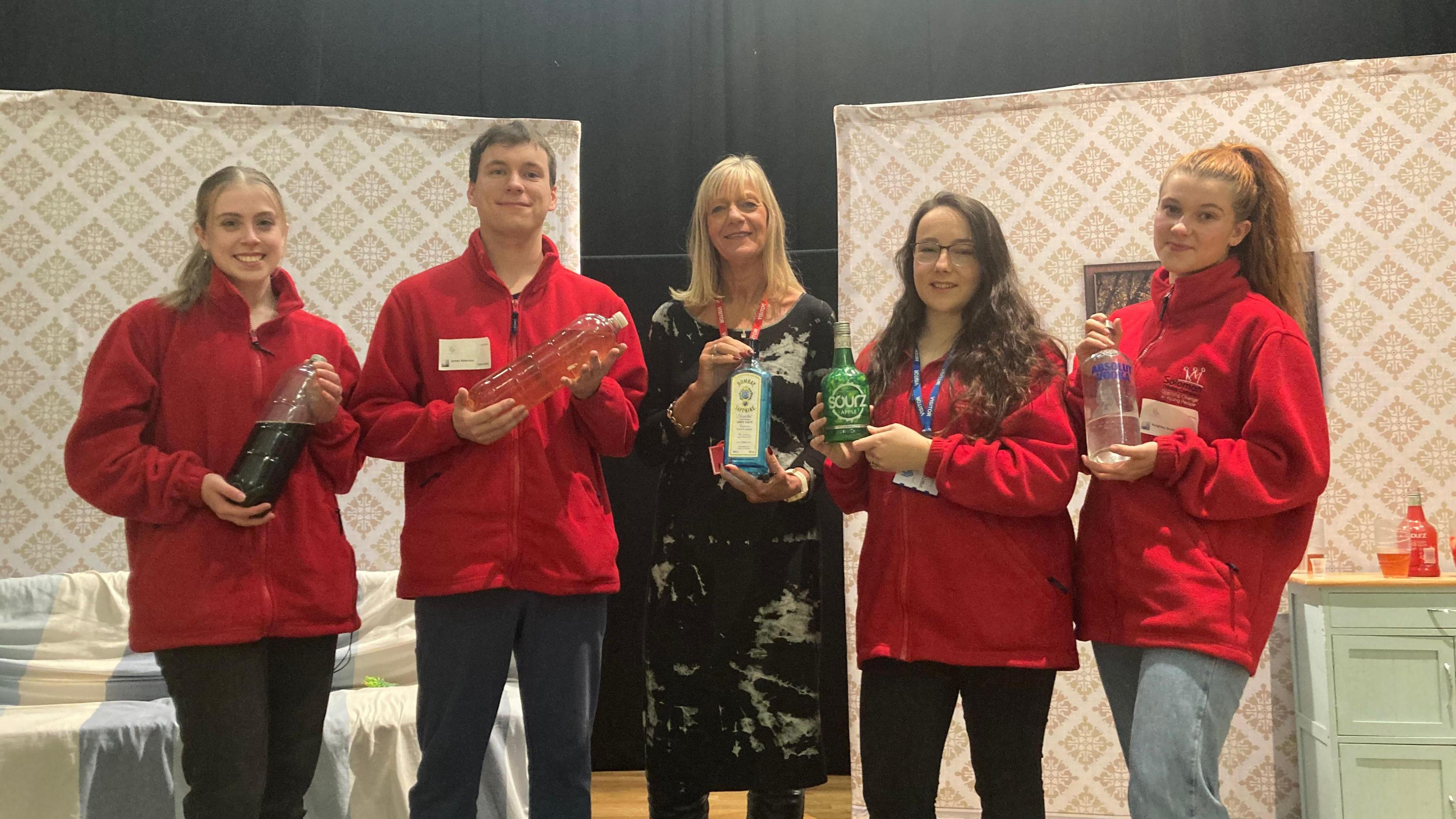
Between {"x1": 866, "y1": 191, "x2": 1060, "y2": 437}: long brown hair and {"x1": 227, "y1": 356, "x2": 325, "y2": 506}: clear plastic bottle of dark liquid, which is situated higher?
{"x1": 866, "y1": 191, "x2": 1060, "y2": 437}: long brown hair

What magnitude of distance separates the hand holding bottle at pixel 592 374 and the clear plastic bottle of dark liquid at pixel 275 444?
1.54 feet

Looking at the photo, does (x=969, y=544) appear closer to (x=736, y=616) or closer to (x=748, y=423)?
(x=748, y=423)

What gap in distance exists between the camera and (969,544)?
5.63 ft

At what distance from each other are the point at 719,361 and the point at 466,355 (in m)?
0.48

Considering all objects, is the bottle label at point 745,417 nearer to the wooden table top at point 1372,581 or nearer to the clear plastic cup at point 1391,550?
the wooden table top at point 1372,581

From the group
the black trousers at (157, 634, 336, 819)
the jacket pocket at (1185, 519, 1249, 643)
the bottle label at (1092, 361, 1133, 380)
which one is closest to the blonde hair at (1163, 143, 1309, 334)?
the bottle label at (1092, 361, 1133, 380)

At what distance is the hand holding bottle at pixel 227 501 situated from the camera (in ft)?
5.69

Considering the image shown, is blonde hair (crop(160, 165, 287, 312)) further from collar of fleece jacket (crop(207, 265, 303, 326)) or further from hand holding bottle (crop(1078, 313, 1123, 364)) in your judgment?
hand holding bottle (crop(1078, 313, 1123, 364))

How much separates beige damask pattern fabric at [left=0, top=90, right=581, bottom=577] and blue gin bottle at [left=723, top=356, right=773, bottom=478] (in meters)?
2.04

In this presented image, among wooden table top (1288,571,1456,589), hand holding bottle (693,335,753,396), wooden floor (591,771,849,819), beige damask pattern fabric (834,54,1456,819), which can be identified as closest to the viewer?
hand holding bottle (693,335,753,396)

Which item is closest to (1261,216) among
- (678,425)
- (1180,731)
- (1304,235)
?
(1180,731)

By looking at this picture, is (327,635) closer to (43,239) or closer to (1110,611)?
(1110,611)

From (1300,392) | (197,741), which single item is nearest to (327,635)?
(197,741)

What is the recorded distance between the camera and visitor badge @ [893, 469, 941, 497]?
174 cm
